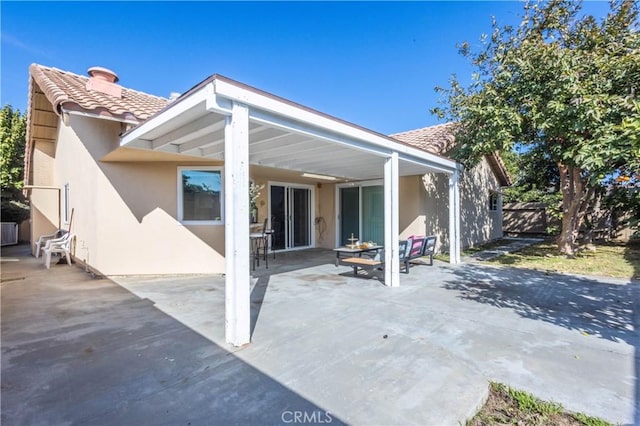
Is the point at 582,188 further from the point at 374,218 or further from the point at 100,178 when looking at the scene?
the point at 100,178

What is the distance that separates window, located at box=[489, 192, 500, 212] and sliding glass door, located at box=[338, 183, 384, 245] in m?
6.95

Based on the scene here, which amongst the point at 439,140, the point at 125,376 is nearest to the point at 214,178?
the point at 125,376

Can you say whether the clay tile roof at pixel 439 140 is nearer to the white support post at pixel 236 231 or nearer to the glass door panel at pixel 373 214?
the glass door panel at pixel 373 214

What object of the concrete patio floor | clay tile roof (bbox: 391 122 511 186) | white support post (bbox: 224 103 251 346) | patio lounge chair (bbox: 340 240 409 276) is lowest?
the concrete patio floor

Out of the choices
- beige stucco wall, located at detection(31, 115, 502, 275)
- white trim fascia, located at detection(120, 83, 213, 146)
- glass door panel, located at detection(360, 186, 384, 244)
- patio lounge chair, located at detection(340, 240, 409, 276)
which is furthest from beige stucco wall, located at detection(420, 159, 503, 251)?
white trim fascia, located at detection(120, 83, 213, 146)

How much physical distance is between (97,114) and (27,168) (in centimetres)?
1124

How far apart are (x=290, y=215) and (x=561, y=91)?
8.57m

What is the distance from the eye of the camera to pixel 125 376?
2.79 metres

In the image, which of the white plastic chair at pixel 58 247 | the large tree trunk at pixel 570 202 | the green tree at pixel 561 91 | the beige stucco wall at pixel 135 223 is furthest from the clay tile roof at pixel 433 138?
the white plastic chair at pixel 58 247

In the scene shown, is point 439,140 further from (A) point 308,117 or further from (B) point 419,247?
(A) point 308,117

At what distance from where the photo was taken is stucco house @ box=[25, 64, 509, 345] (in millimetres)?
3504

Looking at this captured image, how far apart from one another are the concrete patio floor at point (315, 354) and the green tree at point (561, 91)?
354cm

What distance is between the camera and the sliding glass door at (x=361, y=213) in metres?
11.4

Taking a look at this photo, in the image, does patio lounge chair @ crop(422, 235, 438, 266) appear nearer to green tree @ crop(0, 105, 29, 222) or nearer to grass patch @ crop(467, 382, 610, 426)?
grass patch @ crop(467, 382, 610, 426)
